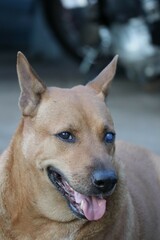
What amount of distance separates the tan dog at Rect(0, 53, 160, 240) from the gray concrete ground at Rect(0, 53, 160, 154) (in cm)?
262

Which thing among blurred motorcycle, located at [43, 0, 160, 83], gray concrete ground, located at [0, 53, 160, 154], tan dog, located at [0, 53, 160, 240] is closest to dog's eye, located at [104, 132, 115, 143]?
tan dog, located at [0, 53, 160, 240]

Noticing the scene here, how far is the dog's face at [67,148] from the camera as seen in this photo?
4.39m

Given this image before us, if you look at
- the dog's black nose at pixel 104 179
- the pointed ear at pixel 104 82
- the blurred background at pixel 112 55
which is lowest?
the dog's black nose at pixel 104 179

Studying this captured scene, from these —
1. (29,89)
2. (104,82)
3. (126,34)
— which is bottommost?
→ (29,89)

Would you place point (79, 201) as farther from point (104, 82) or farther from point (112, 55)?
point (112, 55)

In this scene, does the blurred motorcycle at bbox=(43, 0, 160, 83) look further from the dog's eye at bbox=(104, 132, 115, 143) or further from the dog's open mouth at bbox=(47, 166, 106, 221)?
the dog's open mouth at bbox=(47, 166, 106, 221)

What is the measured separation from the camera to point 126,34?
9.63m

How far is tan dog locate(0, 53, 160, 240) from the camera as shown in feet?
14.6

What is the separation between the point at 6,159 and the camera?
485cm

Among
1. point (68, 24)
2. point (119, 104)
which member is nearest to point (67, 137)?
point (119, 104)

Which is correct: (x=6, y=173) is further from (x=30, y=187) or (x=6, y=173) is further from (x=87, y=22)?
(x=87, y=22)

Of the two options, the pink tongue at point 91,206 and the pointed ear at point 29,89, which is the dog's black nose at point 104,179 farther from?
the pointed ear at point 29,89

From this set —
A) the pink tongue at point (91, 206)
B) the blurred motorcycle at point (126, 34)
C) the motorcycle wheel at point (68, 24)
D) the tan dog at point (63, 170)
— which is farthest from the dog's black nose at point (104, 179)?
the motorcycle wheel at point (68, 24)

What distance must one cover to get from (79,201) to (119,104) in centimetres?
524
